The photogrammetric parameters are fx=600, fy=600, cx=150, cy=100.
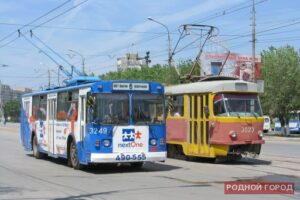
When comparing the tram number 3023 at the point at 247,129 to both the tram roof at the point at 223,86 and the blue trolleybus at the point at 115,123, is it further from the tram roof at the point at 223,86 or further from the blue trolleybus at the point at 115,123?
the blue trolleybus at the point at 115,123

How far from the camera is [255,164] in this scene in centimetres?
2011

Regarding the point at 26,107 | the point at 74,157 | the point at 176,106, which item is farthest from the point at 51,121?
the point at 26,107

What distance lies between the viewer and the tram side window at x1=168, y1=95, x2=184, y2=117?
22.0m

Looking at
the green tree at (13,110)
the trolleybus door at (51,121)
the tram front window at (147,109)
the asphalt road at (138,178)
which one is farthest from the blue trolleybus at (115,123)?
the green tree at (13,110)

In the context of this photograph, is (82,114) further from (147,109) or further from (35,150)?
(35,150)

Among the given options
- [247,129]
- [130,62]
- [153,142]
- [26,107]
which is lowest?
[153,142]

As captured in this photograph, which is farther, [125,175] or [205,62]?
[205,62]

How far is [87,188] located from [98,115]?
3.85 m

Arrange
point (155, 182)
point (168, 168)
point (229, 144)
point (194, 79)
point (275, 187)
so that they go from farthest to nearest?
point (194, 79) < point (229, 144) < point (168, 168) < point (155, 182) < point (275, 187)

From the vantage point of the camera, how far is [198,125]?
2092 cm

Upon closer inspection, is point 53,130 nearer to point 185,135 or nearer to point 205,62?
point 185,135

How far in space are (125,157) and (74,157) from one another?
211 cm

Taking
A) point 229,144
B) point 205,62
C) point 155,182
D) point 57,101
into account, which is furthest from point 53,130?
point 205,62

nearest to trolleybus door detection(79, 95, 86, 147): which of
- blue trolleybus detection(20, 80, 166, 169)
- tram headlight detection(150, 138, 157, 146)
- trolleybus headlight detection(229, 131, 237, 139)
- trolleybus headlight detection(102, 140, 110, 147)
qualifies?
blue trolleybus detection(20, 80, 166, 169)
